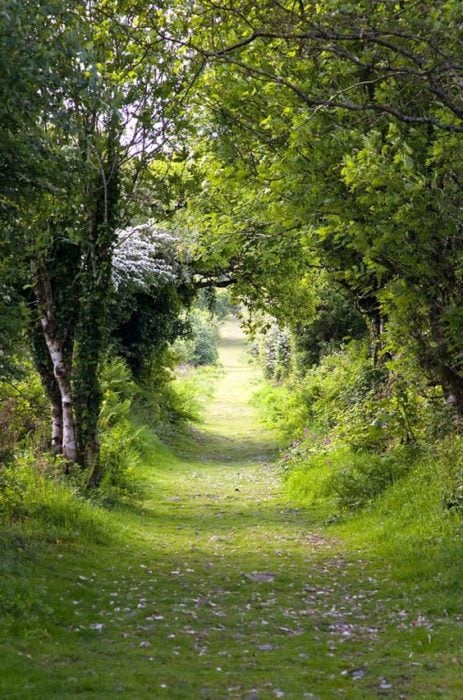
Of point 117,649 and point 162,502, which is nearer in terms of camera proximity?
point 117,649

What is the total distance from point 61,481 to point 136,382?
1496 centimetres

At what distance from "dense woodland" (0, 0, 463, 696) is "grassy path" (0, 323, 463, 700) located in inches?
64.7

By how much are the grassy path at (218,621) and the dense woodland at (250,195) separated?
1643 millimetres

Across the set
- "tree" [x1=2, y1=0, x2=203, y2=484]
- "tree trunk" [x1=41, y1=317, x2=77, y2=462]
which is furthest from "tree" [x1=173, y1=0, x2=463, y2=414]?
"tree trunk" [x1=41, y1=317, x2=77, y2=462]

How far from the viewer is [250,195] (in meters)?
17.8

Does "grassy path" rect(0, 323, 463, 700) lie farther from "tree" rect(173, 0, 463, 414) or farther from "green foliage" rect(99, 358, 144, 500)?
"tree" rect(173, 0, 463, 414)

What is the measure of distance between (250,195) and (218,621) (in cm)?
1168

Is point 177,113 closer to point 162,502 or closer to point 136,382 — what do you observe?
point 162,502

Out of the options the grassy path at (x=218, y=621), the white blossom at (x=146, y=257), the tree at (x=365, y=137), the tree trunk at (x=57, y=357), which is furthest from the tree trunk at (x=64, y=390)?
the white blossom at (x=146, y=257)

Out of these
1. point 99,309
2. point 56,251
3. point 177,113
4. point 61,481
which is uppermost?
point 177,113

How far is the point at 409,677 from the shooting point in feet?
20.7

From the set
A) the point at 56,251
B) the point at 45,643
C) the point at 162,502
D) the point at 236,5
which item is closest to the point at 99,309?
the point at 56,251

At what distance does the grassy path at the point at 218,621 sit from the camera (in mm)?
6180

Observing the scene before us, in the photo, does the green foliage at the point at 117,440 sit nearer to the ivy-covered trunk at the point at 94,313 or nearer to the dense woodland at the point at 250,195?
the dense woodland at the point at 250,195
